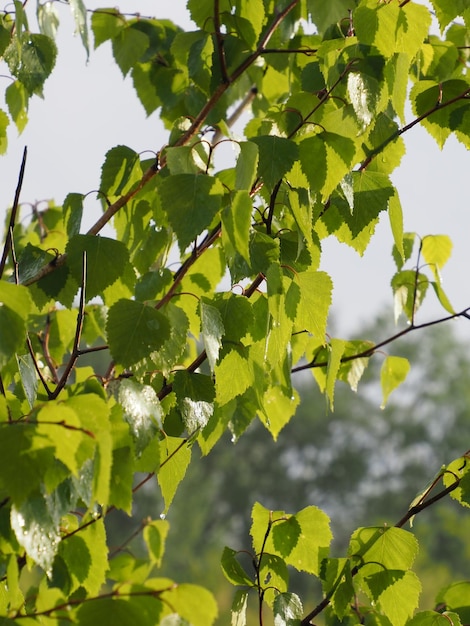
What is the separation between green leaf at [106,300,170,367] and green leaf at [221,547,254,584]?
1.21ft

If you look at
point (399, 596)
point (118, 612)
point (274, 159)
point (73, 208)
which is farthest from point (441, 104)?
point (118, 612)

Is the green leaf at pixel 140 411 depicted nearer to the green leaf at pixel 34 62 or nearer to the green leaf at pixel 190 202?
the green leaf at pixel 190 202

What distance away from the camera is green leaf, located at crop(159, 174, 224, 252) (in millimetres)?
904

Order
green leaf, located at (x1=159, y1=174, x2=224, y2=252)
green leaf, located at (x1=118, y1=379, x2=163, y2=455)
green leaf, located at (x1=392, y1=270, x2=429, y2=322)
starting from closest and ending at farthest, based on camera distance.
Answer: green leaf, located at (x1=118, y1=379, x2=163, y2=455) < green leaf, located at (x1=159, y1=174, x2=224, y2=252) < green leaf, located at (x1=392, y1=270, x2=429, y2=322)

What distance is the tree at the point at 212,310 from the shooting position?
29.1 inches

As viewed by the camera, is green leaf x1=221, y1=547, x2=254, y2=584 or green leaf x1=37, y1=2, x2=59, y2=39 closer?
green leaf x1=221, y1=547, x2=254, y2=584

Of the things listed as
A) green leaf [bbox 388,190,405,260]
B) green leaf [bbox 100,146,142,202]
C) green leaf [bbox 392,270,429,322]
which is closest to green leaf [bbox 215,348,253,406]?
green leaf [bbox 388,190,405,260]

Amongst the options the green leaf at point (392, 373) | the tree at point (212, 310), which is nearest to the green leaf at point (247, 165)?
the tree at point (212, 310)

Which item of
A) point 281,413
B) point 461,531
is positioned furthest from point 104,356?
point 281,413

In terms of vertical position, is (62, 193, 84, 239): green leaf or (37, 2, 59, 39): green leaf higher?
(37, 2, 59, 39): green leaf

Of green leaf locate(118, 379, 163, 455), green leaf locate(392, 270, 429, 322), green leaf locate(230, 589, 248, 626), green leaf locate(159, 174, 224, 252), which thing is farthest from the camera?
green leaf locate(392, 270, 429, 322)

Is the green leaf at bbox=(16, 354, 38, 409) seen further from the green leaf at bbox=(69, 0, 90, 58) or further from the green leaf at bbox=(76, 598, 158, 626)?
the green leaf at bbox=(69, 0, 90, 58)

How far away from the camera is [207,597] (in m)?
0.68

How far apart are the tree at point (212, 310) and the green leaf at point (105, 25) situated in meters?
0.12
